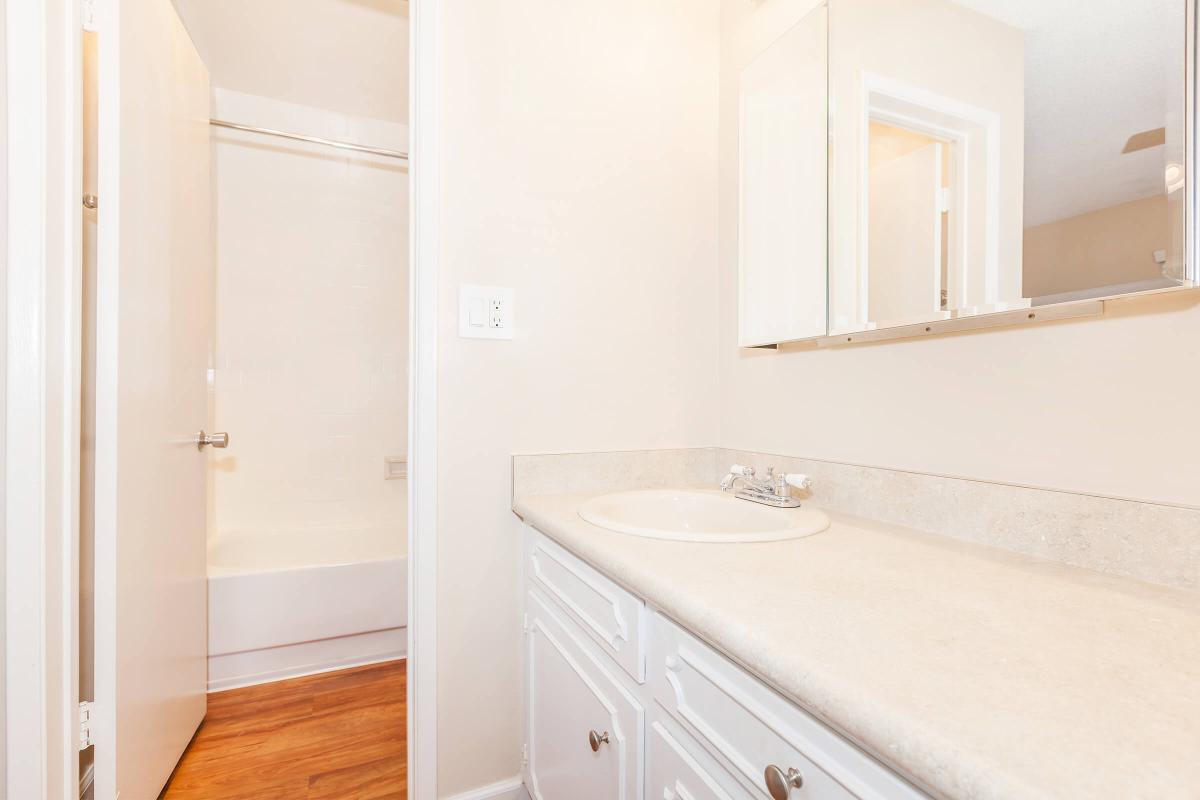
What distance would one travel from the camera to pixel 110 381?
1.15 m

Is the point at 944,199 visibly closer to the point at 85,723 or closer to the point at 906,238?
the point at 906,238

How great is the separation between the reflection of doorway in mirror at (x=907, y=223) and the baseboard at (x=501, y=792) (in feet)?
4.55

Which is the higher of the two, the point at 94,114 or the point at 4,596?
the point at 94,114

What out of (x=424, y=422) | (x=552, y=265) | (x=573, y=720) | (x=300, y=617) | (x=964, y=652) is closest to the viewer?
(x=964, y=652)

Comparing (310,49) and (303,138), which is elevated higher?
(310,49)

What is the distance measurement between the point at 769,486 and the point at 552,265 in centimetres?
77

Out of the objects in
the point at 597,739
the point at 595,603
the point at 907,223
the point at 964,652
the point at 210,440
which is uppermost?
the point at 907,223

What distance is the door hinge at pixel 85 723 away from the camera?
1153mm

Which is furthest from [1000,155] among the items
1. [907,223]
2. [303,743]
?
[303,743]

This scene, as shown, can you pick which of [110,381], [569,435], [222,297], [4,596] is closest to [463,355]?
[569,435]

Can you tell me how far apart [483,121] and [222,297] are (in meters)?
1.89

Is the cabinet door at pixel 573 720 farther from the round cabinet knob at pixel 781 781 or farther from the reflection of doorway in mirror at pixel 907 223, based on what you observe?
the reflection of doorway in mirror at pixel 907 223

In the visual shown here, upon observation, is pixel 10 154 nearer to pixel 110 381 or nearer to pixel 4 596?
pixel 110 381

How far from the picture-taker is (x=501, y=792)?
51.8 inches
